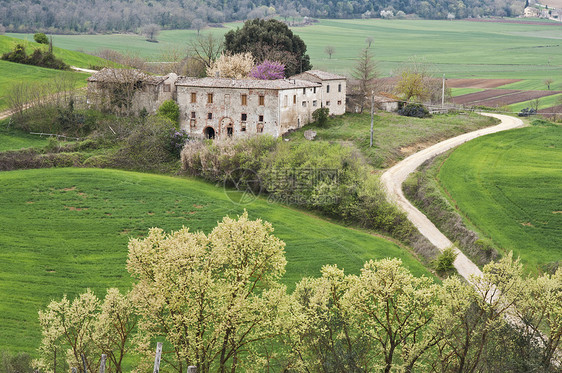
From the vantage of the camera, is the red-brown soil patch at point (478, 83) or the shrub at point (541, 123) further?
the red-brown soil patch at point (478, 83)

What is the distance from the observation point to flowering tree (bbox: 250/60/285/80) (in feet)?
248

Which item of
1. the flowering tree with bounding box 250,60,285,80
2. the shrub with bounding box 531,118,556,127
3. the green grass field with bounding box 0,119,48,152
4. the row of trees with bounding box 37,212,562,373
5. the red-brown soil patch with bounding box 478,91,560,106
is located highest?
the flowering tree with bounding box 250,60,285,80

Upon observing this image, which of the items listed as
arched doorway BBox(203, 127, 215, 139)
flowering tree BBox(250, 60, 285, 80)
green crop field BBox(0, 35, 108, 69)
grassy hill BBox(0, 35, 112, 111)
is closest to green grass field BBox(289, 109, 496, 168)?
arched doorway BBox(203, 127, 215, 139)

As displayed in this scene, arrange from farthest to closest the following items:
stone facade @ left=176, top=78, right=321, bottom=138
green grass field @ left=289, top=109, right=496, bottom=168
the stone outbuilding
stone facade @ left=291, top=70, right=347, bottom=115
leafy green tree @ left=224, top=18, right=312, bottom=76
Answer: leafy green tree @ left=224, top=18, right=312, bottom=76 < stone facade @ left=291, top=70, right=347, bottom=115 < the stone outbuilding < stone facade @ left=176, top=78, right=321, bottom=138 < green grass field @ left=289, top=109, right=496, bottom=168

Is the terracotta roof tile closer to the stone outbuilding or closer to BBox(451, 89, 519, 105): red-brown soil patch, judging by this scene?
the stone outbuilding

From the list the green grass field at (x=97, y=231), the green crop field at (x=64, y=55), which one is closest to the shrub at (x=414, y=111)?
the green grass field at (x=97, y=231)

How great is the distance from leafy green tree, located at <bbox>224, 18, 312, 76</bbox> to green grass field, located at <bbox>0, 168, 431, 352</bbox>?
1120 inches

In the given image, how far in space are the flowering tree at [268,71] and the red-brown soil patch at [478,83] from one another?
2000 inches

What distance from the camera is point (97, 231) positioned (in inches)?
1877

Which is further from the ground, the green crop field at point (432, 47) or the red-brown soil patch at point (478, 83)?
the green crop field at point (432, 47)

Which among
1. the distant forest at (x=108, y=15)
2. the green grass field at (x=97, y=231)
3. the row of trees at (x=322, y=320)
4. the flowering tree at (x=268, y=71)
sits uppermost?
the distant forest at (x=108, y=15)

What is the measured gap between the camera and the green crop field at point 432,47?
138125 millimetres

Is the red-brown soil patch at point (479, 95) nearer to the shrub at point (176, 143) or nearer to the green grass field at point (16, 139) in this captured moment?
the shrub at point (176, 143)

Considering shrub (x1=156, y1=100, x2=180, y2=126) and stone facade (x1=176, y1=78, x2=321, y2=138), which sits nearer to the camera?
stone facade (x1=176, y1=78, x2=321, y2=138)
